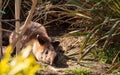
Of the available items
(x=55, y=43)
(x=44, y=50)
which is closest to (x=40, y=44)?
(x=44, y=50)

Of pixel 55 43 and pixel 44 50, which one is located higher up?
pixel 55 43

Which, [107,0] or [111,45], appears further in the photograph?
[111,45]

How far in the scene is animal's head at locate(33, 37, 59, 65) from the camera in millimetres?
6879

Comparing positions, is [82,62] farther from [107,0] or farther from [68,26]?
[68,26]

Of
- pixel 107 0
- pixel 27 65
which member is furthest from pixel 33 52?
pixel 27 65

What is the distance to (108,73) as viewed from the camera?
5.86 metres

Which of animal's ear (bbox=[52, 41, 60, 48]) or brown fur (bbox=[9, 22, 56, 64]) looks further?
animal's ear (bbox=[52, 41, 60, 48])

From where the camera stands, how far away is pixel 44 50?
717 cm

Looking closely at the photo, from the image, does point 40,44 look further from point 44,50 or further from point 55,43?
point 55,43

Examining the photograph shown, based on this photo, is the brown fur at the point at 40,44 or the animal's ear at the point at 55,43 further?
the animal's ear at the point at 55,43

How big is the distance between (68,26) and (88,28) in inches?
63.2

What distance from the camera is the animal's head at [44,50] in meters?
6.88

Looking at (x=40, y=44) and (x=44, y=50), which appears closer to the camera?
(x=44, y=50)

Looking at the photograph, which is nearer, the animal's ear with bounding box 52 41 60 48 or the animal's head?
the animal's head
